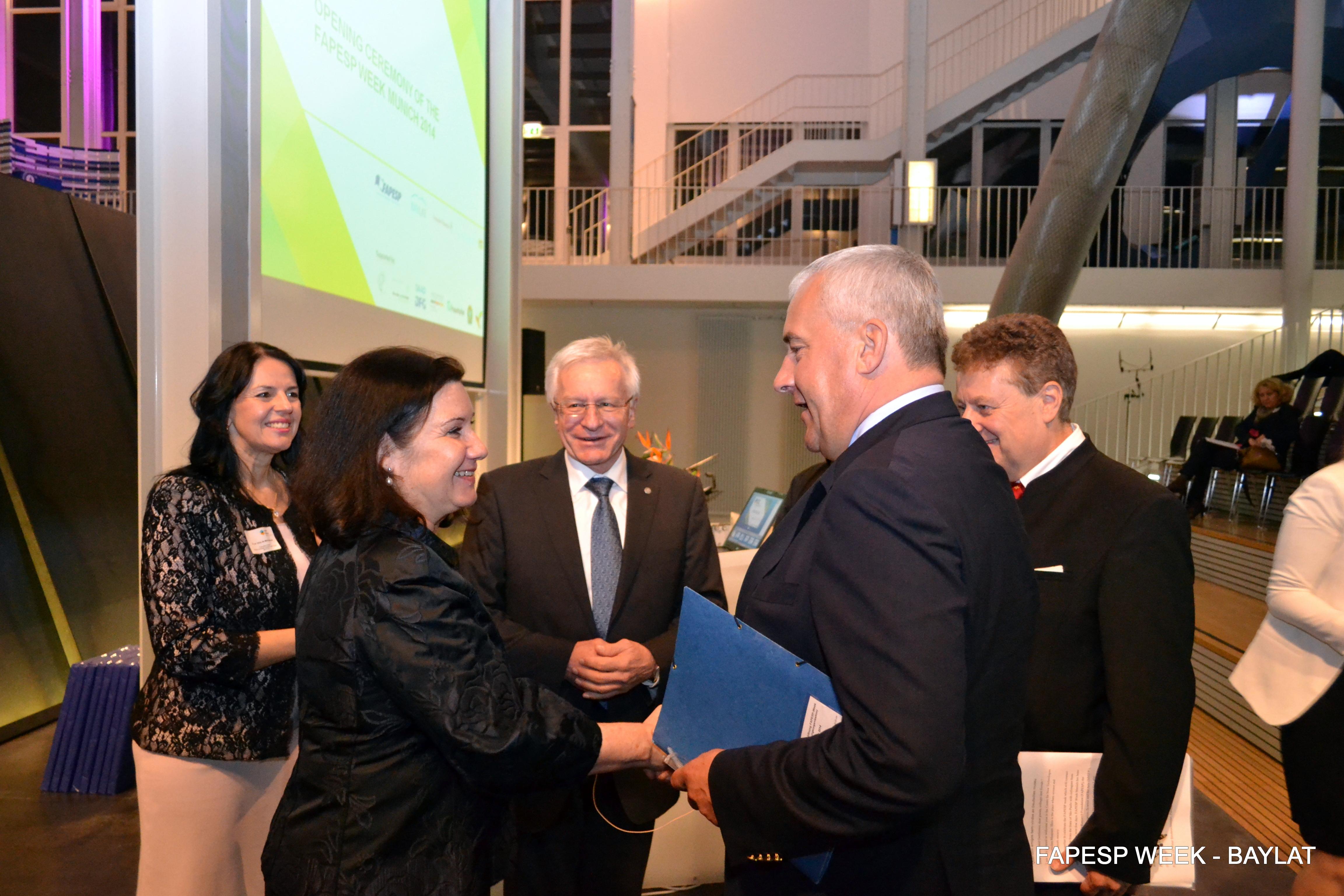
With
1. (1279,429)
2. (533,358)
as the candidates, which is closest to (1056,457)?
(1279,429)

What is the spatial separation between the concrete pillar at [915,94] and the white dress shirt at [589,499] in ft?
33.4

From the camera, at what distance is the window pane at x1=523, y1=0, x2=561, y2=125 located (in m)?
13.3

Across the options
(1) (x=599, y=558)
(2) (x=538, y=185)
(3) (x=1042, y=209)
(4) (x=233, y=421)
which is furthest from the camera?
(2) (x=538, y=185)

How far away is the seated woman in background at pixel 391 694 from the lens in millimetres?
1264

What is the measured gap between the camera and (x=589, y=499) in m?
2.26

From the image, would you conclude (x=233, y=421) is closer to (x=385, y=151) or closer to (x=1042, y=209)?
(x=385, y=151)

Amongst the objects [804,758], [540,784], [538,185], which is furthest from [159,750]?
[538,185]

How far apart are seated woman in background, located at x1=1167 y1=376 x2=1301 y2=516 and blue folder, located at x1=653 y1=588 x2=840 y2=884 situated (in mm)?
6898

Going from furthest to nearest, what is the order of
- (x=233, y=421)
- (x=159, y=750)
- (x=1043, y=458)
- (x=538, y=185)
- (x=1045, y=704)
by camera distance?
1. (x=538, y=185)
2. (x=233, y=421)
3. (x=159, y=750)
4. (x=1043, y=458)
5. (x=1045, y=704)

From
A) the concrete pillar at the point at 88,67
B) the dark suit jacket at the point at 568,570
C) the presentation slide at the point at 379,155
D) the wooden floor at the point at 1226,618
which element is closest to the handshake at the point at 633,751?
the dark suit jacket at the point at 568,570

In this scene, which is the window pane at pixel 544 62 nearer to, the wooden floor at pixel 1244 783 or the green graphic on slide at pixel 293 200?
the green graphic on slide at pixel 293 200

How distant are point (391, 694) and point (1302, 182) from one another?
11.9 m

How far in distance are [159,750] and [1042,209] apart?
7247 millimetres

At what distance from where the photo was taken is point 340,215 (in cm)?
285
